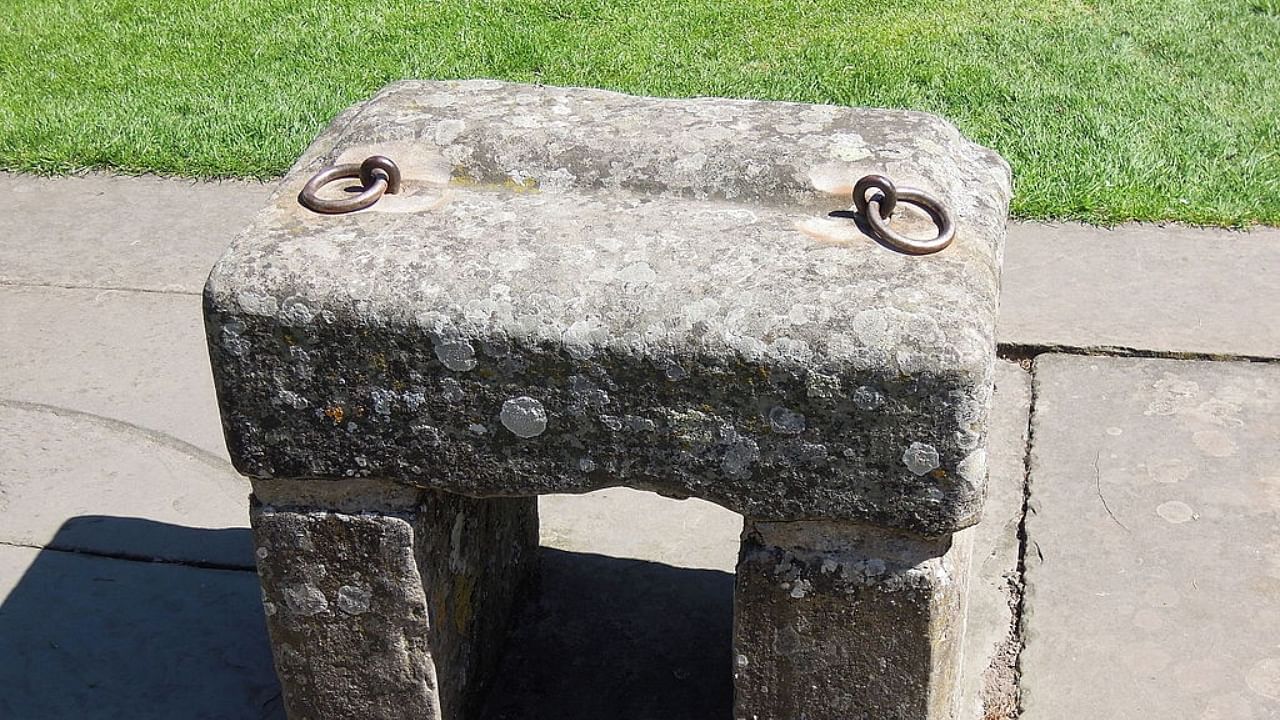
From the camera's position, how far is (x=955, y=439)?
191 centimetres

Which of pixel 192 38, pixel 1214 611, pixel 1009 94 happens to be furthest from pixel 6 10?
pixel 1214 611

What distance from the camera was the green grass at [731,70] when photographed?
191 inches

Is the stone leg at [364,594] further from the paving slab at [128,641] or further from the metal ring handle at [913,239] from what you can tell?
the metal ring handle at [913,239]

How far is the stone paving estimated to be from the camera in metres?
2.79

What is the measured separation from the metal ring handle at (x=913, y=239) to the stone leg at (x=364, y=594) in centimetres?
76

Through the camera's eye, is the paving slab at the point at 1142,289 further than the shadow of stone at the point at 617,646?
Yes

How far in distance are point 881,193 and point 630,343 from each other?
1.46ft

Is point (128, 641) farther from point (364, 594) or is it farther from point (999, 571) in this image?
point (999, 571)

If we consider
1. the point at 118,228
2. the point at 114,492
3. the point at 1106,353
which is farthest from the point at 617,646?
the point at 118,228

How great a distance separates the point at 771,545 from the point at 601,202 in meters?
0.56

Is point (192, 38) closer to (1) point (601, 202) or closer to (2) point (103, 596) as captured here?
(2) point (103, 596)

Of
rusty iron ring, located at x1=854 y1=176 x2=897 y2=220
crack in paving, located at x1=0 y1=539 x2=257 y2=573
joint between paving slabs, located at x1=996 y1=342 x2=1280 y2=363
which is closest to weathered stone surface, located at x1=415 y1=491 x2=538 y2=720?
crack in paving, located at x1=0 y1=539 x2=257 y2=573

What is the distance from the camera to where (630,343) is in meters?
1.94

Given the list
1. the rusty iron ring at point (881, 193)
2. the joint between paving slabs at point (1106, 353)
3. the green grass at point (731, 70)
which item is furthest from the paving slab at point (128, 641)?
the green grass at point (731, 70)
